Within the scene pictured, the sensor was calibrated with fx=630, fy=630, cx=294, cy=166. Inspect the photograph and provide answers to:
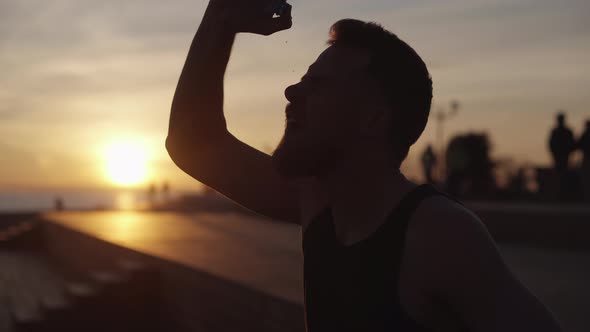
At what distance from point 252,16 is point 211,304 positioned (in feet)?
14.0

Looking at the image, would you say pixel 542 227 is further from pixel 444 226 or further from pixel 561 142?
pixel 444 226

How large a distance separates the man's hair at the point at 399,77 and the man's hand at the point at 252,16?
0.72ft

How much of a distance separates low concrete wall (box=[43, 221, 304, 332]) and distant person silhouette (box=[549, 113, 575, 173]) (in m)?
11.9

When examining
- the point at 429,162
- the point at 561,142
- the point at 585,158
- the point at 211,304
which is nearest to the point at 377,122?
the point at 211,304

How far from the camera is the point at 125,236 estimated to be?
10586mm

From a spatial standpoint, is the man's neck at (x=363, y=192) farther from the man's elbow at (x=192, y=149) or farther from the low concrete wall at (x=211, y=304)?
the low concrete wall at (x=211, y=304)

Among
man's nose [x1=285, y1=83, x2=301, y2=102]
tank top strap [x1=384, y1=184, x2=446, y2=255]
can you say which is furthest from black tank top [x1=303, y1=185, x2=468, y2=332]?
man's nose [x1=285, y1=83, x2=301, y2=102]

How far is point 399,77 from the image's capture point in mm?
1630

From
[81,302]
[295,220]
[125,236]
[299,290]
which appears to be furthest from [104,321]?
[295,220]

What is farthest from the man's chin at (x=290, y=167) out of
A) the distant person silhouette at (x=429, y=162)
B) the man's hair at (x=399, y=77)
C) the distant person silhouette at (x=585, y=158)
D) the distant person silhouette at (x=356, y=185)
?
the distant person silhouette at (x=429, y=162)

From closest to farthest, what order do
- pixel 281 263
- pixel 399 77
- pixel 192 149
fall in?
pixel 399 77, pixel 192 149, pixel 281 263

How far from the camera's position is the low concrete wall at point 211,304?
4539 millimetres

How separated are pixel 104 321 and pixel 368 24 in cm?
583

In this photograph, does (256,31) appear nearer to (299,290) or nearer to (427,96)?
(427,96)
